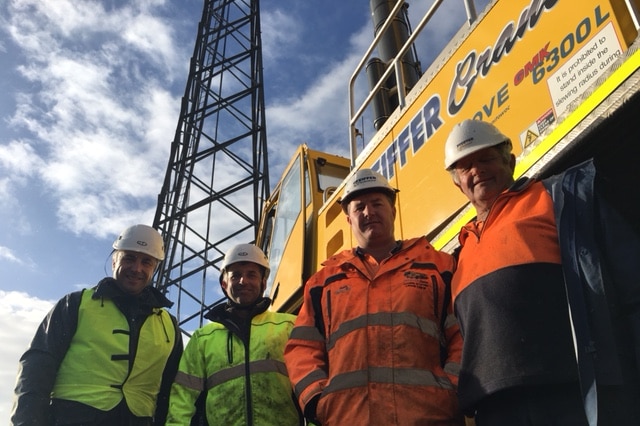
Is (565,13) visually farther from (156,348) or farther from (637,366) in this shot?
(156,348)

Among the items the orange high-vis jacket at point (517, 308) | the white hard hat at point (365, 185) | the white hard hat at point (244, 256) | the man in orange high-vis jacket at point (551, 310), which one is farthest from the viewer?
the white hard hat at point (244, 256)

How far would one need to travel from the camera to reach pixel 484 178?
198cm

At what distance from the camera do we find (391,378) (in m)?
1.77

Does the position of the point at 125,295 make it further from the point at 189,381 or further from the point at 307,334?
the point at 307,334

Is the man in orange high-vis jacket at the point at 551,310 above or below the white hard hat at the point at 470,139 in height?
below

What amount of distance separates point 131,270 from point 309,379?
1.36 meters

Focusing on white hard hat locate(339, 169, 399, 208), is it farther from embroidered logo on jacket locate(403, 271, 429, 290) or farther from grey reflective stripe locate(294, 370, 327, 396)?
grey reflective stripe locate(294, 370, 327, 396)

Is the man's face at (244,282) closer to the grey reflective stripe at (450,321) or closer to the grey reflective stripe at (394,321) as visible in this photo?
the grey reflective stripe at (394,321)

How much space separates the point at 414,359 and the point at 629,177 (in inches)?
44.5

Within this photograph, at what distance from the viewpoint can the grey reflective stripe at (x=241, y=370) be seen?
2.40m

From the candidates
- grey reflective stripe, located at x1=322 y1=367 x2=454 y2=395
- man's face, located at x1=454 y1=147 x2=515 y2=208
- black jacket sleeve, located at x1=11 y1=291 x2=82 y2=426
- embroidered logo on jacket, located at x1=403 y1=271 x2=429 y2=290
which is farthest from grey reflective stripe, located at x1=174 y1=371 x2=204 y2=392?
man's face, located at x1=454 y1=147 x2=515 y2=208

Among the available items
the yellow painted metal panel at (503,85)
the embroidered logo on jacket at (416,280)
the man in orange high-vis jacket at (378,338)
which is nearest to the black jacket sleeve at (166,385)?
the man in orange high-vis jacket at (378,338)

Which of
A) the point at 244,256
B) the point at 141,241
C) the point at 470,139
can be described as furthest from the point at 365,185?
the point at 141,241

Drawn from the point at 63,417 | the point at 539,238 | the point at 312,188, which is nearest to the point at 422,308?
the point at 539,238
